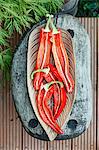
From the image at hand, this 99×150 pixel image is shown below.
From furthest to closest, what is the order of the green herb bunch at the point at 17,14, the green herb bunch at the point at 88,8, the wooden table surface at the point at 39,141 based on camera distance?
the green herb bunch at the point at 88,8 < the wooden table surface at the point at 39,141 < the green herb bunch at the point at 17,14

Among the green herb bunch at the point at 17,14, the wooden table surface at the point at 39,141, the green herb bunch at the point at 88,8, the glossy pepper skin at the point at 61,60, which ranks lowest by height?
the wooden table surface at the point at 39,141

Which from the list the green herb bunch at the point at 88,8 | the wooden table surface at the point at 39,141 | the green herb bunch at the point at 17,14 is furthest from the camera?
the green herb bunch at the point at 88,8

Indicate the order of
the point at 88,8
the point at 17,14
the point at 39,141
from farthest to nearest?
the point at 88,8 < the point at 39,141 < the point at 17,14

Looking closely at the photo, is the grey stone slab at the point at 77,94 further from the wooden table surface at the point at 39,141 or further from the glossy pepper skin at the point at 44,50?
the wooden table surface at the point at 39,141

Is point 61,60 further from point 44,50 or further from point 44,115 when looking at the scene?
point 44,115

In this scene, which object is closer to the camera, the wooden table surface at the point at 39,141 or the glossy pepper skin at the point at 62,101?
the glossy pepper skin at the point at 62,101

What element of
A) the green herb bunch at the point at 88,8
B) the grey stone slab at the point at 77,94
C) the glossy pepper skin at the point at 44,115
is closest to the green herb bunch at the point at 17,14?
the grey stone slab at the point at 77,94

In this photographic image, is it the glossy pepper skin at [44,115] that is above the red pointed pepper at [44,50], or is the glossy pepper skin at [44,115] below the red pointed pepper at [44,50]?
below

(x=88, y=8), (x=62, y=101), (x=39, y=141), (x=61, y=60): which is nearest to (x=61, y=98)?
(x=62, y=101)
